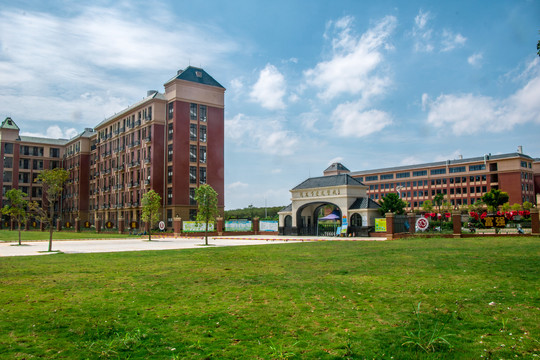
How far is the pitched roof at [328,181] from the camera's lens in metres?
49.8

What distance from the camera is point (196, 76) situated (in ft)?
218

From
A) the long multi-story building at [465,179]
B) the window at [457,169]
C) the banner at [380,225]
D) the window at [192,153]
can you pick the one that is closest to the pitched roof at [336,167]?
the long multi-story building at [465,179]

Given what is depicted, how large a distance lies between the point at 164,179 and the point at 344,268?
54.7 meters

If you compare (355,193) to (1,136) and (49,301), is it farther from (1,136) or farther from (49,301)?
(1,136)

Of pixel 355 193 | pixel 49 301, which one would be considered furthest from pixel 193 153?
pixel 49 301

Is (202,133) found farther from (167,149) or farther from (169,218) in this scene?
(169,218)

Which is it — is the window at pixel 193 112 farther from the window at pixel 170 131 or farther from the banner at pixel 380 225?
the banner at pixel 380 225

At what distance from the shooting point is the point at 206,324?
7.91m

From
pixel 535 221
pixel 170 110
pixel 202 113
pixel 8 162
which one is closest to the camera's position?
pixel 535 221

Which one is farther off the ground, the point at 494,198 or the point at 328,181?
the point at 328,181

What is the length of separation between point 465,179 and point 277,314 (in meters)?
106

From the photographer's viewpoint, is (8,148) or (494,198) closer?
(494,198)

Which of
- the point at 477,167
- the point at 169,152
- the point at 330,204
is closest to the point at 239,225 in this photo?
the point at 330,204

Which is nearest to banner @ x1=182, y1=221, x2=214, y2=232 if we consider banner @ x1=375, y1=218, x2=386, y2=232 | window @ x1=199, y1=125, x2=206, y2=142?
window @ x1=199, y1=125, x2=206, y2=142
